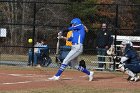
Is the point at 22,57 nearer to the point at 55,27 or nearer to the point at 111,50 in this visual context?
the point at 55,27

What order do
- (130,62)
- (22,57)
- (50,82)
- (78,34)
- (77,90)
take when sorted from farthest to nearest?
(22,57) < (130,62) < (78,34) < (50,82) < (77,90)

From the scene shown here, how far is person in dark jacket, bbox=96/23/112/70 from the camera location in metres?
20.0

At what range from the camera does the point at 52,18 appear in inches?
1094

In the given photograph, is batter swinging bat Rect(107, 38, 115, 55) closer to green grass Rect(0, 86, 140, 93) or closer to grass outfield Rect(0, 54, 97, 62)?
grass outfield Rect(0, 54, 97, 62)

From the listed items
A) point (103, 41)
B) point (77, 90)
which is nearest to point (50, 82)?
point (77, 90)

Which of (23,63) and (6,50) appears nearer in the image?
(23,63)

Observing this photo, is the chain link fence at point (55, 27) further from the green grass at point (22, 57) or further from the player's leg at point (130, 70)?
the player's leg at point (130, 70)

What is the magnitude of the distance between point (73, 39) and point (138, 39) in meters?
8.05

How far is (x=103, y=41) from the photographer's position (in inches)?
792

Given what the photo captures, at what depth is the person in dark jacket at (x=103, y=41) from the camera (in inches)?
786

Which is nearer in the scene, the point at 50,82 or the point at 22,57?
the point at 50,82

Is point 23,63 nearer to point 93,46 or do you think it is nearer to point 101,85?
point 93,46

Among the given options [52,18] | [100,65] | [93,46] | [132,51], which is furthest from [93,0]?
[132,51]

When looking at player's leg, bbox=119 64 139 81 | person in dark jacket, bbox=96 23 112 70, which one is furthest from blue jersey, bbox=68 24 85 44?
person in dark jacket, bbox=96 23 112 70
